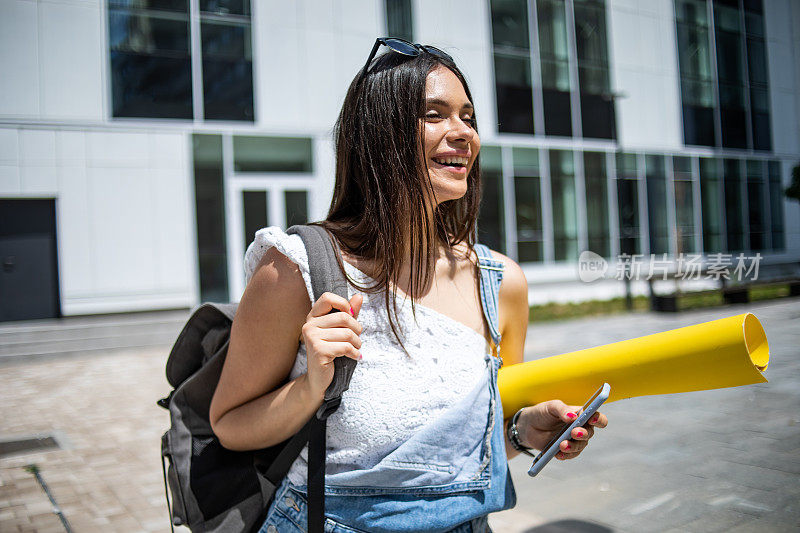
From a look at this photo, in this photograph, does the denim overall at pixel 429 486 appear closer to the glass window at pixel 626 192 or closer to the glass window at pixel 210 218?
the glass window at pixel 626 192

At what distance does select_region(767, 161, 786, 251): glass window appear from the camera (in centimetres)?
147

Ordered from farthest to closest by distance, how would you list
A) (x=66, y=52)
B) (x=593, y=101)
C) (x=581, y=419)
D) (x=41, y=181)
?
(x=593, y=101)
(x=41, y=181)
(x=66, y=52)
(x=581, y=419)

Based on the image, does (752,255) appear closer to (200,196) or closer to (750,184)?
(750,184)

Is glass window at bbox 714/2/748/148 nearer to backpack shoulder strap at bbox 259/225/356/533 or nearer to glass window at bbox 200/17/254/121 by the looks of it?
backpack shoulder strap at bbox 259/225/356/533

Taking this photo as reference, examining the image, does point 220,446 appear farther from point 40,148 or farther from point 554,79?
point 554,79

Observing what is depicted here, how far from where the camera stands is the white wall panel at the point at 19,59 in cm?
298

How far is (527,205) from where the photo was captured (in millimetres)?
13844

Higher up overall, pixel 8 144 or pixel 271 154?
pixel 271 154

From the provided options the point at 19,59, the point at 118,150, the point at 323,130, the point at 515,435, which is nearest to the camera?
the point at 515,435

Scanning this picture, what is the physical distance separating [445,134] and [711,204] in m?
1.03

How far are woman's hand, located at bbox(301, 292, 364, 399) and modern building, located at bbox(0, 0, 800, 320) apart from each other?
2.42 feet

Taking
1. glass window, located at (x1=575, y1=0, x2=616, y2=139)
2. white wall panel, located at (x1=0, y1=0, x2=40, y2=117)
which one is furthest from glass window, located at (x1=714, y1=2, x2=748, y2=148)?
glass window, located at (x1=575, y1=0, x2=616, y2=139)

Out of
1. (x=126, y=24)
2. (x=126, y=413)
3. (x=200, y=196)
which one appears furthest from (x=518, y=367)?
(x=200, y=196)

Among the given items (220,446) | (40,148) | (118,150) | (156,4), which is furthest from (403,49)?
(118,150)
